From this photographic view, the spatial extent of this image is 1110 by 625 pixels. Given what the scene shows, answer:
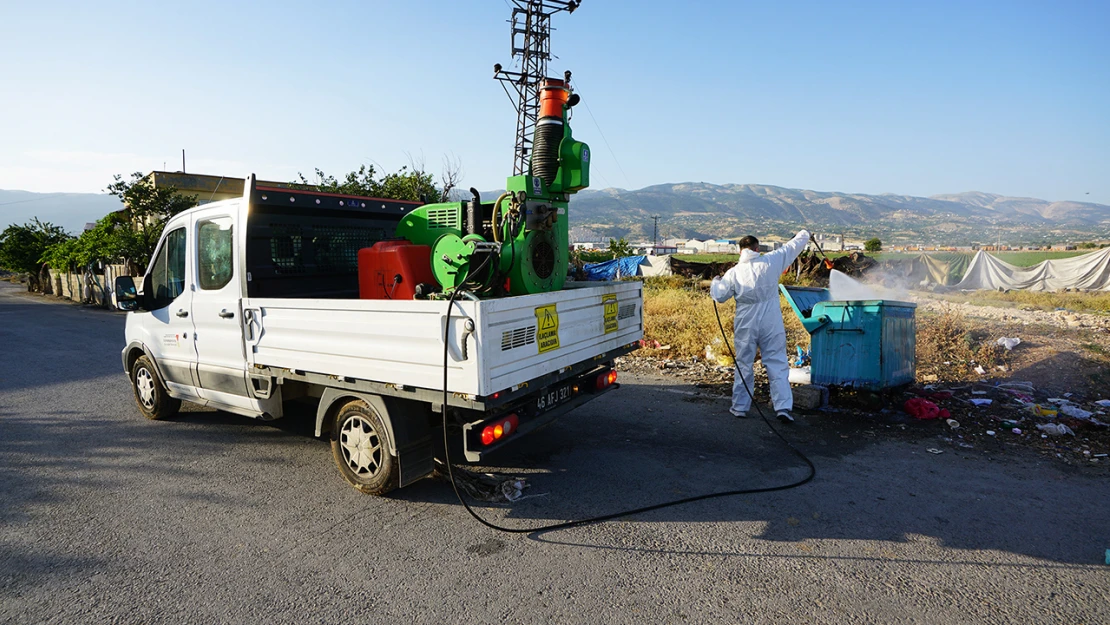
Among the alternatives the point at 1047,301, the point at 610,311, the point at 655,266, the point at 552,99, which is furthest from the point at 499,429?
the point at 655,266

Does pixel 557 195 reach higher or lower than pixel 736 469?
higher

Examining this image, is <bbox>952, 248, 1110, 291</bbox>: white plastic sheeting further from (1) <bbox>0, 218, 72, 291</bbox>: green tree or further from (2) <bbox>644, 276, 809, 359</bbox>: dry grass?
(1) <bbox>0, 218, 72, 291</bbox>: green tree

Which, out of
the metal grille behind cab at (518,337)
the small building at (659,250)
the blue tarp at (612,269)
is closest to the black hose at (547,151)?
the metal grille behind cab at (518,337)

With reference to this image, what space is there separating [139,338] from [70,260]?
80.1 feet

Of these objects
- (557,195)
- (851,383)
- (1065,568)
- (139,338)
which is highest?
(557,195)

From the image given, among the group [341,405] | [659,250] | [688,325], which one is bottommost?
[688,325]

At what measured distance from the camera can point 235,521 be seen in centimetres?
373

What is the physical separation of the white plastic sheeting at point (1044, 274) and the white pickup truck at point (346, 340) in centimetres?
2217

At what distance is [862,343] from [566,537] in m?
4.02

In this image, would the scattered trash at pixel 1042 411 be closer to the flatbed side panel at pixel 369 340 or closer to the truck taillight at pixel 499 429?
the truck taillight at pixel 499 429

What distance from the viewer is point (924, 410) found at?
18.6 feet

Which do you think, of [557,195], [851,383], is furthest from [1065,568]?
[557,195]

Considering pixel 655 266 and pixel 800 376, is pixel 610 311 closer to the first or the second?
pixel 800 376

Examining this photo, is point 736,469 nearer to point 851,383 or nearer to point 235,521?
point 851,383
